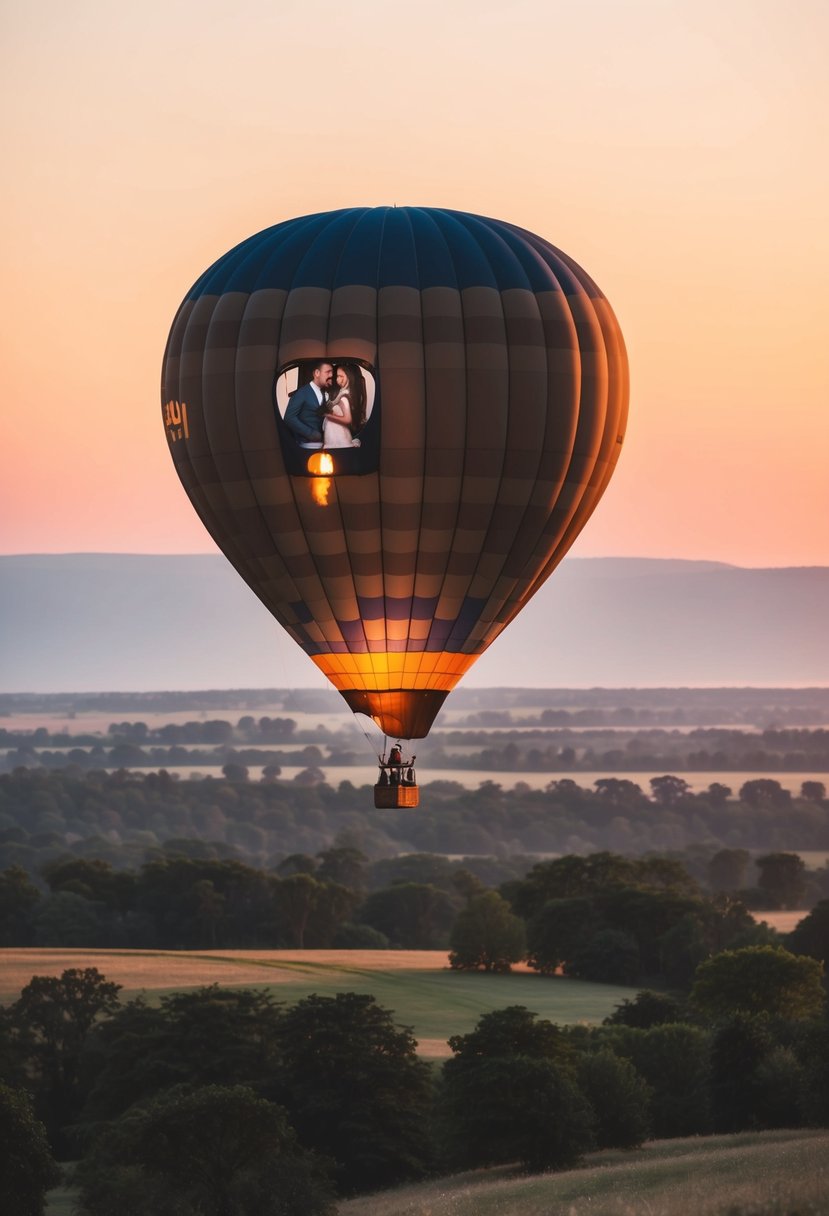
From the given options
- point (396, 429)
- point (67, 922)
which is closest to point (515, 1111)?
point (396, 429)

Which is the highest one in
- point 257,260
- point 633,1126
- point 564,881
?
point 257,260

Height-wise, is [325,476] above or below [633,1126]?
above

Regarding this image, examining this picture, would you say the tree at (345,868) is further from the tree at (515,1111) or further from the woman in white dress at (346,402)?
the woman in white dress at (346,402)

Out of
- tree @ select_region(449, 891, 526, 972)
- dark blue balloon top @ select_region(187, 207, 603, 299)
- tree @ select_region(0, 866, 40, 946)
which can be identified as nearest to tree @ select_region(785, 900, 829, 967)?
tree @ select_region(449, 891, 526, 972)

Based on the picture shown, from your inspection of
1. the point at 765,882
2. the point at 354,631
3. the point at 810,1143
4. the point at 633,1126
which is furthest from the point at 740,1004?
the point at 765,882

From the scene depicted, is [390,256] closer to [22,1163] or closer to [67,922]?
[22,1163]

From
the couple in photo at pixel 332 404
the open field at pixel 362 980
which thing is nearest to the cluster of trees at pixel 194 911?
the open field at pixel 362 980

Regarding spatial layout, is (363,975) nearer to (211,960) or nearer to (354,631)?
(211,960)

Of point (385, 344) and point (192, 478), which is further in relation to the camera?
point (192, 478)
